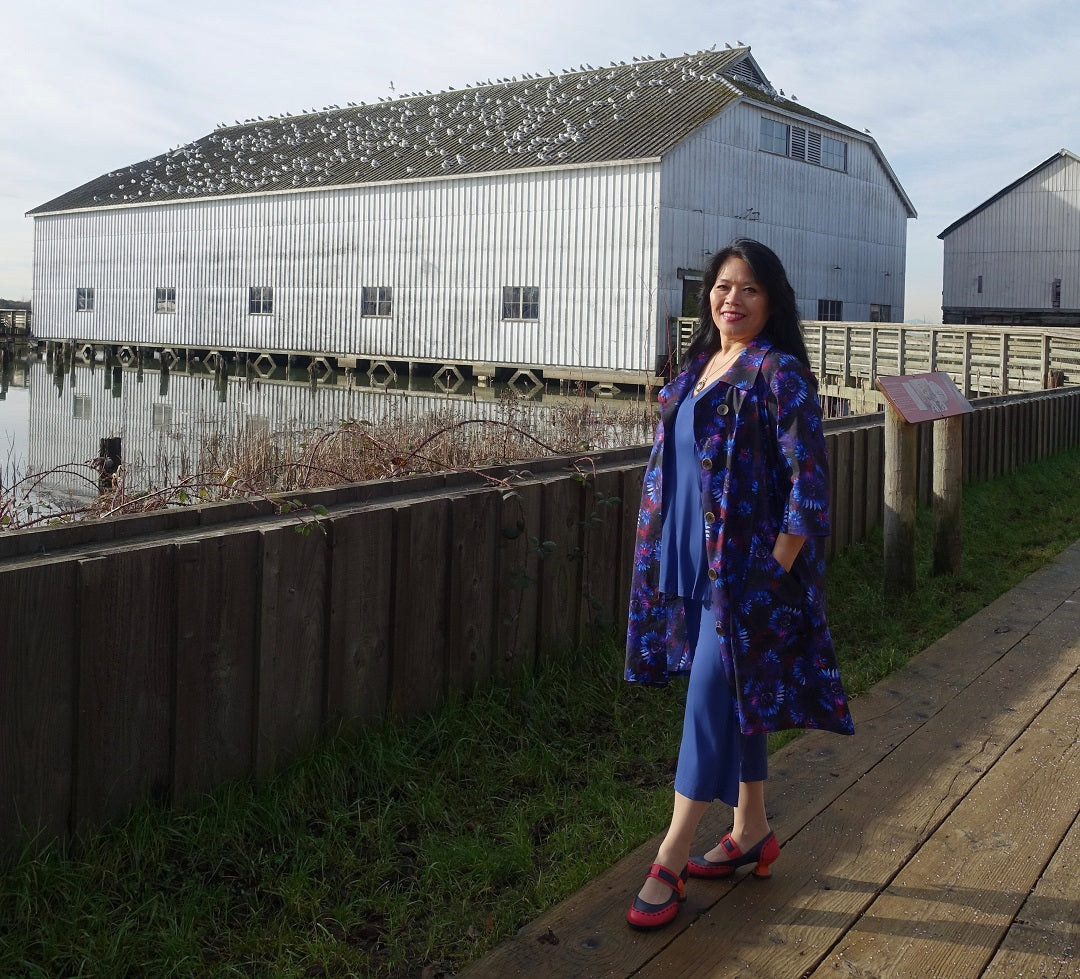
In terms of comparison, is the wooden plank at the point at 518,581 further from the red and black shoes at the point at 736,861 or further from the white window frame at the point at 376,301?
the white window frame at the point at 376,301

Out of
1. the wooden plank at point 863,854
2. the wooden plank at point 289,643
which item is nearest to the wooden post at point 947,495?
the wooden plank at point 863,854

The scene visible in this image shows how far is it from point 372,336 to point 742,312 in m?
31.1

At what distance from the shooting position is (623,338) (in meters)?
28.0

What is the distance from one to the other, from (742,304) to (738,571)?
0.70 meters

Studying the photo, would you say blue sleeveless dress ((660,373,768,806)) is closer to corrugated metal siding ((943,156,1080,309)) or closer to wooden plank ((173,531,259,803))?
wooden plank ((173,531,259,803))

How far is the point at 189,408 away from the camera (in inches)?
995

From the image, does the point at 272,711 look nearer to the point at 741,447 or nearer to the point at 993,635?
the point at 741,447

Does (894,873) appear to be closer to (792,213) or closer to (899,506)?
(899,506)

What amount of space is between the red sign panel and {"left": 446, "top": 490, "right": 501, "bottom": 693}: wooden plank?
2.46 metres

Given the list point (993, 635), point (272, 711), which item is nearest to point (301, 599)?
point (272, 711)

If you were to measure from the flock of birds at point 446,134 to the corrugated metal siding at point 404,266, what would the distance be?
29.1 inches

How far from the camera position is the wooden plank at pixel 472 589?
166 inches

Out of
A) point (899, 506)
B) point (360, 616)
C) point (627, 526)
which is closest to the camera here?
point (360, 616)

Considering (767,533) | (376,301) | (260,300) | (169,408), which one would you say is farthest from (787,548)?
(260,300)
